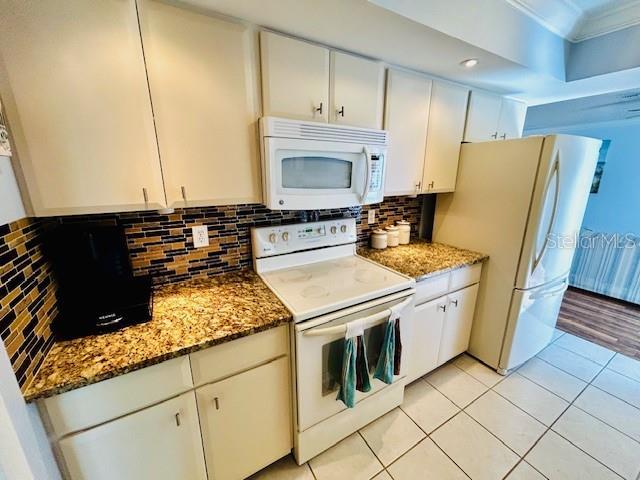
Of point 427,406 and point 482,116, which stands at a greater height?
point 482,116

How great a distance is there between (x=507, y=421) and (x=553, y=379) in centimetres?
69

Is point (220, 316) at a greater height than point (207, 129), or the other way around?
point (207, 129)

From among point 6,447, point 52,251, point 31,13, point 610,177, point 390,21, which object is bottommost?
point 6,447

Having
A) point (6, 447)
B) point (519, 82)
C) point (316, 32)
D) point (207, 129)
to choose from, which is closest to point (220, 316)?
point (6, 447)

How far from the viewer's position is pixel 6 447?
692 mm

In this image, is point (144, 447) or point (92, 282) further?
point (92, 282)

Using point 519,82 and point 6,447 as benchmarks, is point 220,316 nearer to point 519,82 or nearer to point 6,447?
point 6,447

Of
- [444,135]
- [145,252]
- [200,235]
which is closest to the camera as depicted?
[145,252]

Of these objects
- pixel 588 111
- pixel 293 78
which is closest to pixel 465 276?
pixel 293 78

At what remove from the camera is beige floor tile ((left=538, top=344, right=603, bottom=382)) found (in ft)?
6.81

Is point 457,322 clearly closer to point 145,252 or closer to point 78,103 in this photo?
point 145,252

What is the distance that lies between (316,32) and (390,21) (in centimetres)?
33

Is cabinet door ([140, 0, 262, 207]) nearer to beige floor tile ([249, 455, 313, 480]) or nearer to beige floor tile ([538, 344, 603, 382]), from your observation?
beige floor tile ([249, 455, 313, 480])

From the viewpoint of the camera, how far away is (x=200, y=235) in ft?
4.89
